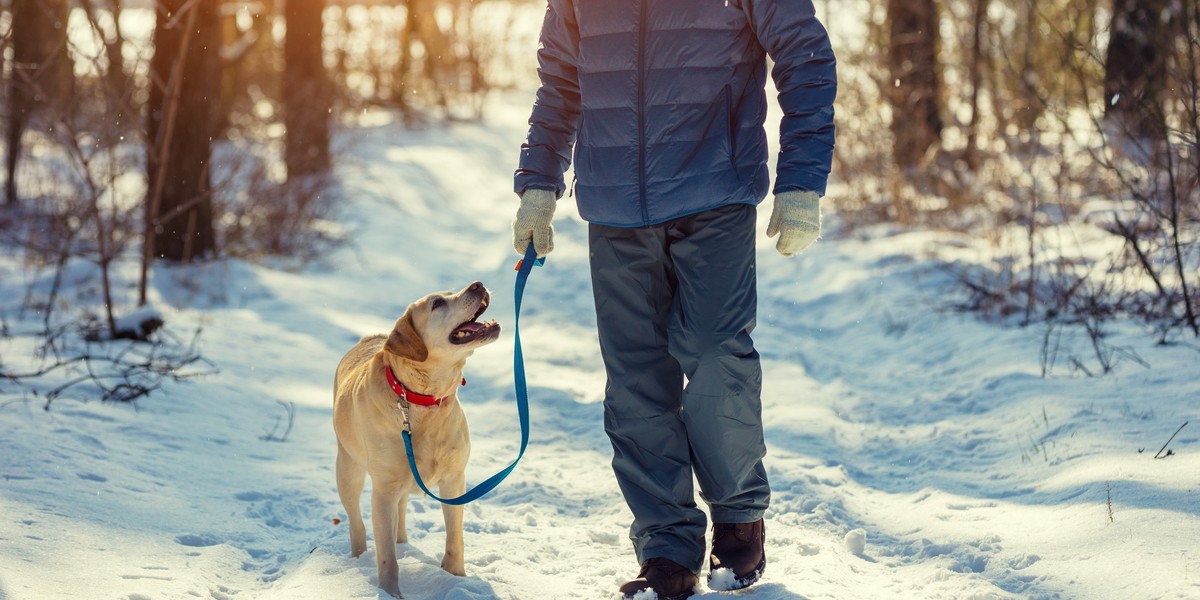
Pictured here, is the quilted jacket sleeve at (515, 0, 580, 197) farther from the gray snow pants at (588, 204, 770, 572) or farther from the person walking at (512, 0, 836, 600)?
the gray snow pants at (588, 204, 770, 572)

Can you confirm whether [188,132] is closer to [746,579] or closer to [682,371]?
[682,371]

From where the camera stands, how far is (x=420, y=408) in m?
3.57

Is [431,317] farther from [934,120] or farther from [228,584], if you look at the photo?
[934,120]

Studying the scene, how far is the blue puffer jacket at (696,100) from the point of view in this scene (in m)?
3.29

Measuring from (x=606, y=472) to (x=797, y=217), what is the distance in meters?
2.17

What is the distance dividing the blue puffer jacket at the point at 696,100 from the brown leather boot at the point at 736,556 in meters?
Result: 1.10

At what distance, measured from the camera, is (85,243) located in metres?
9.52

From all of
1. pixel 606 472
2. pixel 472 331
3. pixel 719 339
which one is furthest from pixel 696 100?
pixel 606 472

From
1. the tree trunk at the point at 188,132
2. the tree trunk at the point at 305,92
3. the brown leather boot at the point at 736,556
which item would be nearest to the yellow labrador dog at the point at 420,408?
the brown leather boot at the point at 736,556

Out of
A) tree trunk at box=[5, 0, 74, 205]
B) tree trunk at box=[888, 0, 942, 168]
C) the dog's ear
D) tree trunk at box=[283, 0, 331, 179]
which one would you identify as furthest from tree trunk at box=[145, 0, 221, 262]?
tree trunk at box=[888, 0, 942, 168]

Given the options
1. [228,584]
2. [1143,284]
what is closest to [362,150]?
[1143,284]

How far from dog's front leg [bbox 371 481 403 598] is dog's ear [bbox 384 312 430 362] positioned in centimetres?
47

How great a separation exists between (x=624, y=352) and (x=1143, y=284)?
4845 millimetres

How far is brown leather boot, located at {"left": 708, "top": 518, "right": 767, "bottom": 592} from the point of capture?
349cm
